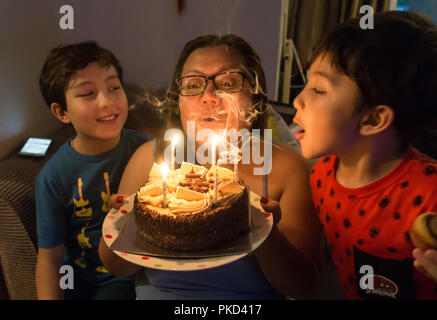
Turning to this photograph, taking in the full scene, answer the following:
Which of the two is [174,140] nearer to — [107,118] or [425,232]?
[107,118]

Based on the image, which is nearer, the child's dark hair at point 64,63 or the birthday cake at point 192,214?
the birthday cake at point 192,214

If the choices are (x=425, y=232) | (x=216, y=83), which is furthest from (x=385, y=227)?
(x=216, y=83)

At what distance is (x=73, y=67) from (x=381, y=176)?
39.5 inches

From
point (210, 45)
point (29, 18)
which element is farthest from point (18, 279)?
point (210, 45)

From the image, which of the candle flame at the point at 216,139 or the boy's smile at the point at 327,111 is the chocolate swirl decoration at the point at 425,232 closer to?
the boy's smile at the point at 327,111

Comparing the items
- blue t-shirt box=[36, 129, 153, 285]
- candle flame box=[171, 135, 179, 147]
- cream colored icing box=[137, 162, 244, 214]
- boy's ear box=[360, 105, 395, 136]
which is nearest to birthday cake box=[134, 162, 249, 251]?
cream colored icing box=[137, 162, 244, 214]

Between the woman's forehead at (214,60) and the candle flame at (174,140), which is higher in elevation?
the woman's forehead at (214,60)

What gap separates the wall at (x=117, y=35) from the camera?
39.8 inches

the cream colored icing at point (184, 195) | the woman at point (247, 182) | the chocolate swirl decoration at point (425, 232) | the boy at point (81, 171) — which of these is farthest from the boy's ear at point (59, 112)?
the chocolate swirl decoration at point (425, 232)

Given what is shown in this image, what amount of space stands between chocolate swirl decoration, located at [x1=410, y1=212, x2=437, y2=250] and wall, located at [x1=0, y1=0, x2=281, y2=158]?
758mm

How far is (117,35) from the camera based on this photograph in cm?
110

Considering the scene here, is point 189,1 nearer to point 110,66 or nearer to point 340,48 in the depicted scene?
point 110,66

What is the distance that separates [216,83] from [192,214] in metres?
0.45

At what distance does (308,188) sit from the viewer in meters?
1.06
